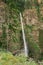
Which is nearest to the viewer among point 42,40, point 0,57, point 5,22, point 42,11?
point 0,57

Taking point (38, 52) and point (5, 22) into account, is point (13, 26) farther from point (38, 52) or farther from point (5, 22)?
point (38, 52)

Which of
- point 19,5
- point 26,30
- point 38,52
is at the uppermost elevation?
point 19,5

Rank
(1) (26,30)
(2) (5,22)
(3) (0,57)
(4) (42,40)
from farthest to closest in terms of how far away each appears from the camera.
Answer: (4) (42,40)
(1) (26,30)
(2) (5,22)
(3) (0,57)

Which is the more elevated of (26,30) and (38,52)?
(26,30)

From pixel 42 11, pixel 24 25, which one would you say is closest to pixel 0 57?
pixel 24 25

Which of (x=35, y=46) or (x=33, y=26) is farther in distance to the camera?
(x=33, y=26)

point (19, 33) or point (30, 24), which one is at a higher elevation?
point (30, 24)

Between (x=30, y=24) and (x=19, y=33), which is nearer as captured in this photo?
(x=19, y=33)

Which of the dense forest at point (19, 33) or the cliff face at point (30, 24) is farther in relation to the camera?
the cliff face at point (30, 24)

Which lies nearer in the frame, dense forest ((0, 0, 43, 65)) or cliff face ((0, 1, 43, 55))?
dense forest ((0, 0, 43, 65))

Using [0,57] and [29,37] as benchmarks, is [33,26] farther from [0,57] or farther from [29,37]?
[0,57]
